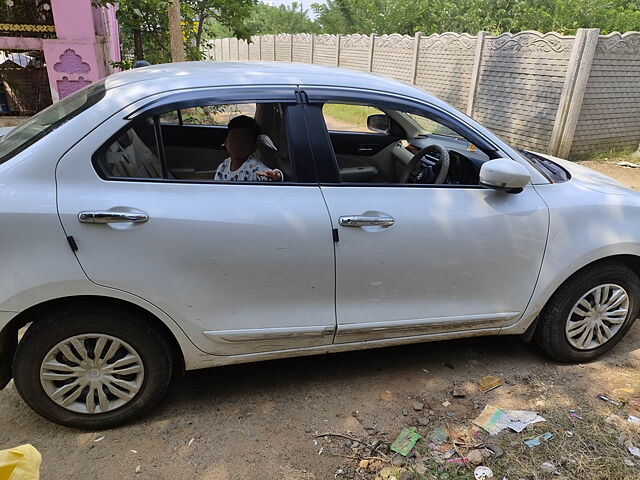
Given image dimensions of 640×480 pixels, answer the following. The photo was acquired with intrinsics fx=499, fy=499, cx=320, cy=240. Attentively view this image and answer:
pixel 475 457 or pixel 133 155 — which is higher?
pixel 133 155

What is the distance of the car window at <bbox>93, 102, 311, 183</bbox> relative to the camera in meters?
2.25

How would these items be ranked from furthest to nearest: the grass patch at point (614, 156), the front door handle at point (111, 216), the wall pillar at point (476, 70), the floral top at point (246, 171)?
1. the wall pillar at point (476, 70)
2. the grass patch at point (614, 156)
3. the floral top at point (246, 171)
4. the front door handle at point (111, 216)

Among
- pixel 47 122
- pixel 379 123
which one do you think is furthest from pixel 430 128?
pixel 47 122

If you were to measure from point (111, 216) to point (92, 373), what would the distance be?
0.78 meters

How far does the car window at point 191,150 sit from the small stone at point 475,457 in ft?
5.14

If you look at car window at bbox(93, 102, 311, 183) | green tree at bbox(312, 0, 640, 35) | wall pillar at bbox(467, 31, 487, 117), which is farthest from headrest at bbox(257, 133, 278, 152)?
Answer: green tree at bbox(312, 0, 640, 35)

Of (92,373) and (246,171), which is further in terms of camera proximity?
(246,171)

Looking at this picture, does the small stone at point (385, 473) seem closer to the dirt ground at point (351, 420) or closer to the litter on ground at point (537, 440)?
the dirt ground at point (351, 420)

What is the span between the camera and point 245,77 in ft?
8.11

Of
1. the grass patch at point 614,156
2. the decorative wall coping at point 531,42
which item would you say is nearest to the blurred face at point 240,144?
the decorative wall coping at point 531,42

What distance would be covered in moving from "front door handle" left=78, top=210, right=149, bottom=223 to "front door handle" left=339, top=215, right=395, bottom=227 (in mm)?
892

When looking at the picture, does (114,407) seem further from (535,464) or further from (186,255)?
(535,464)

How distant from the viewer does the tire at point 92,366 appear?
2215mm

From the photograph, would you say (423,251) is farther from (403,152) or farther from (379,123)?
(379,123)
